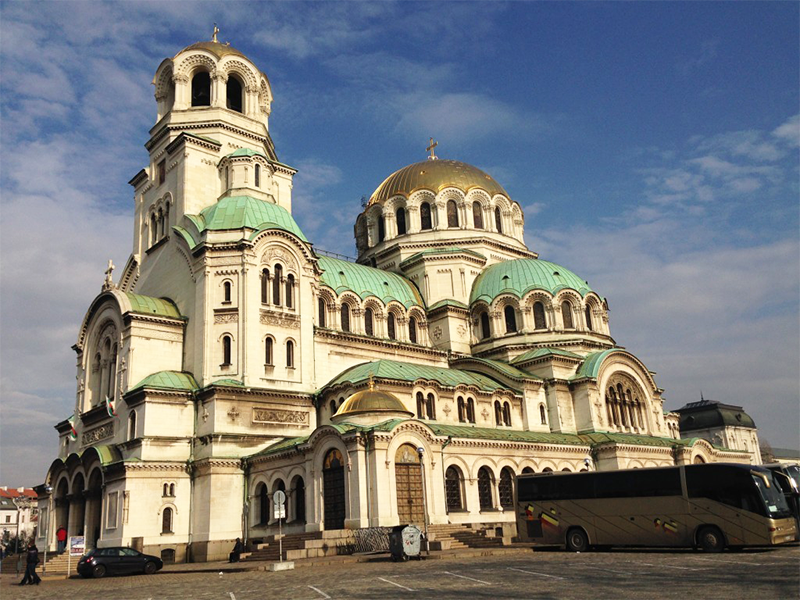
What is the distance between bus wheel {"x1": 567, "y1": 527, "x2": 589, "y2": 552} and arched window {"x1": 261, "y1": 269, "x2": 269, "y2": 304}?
786 inches

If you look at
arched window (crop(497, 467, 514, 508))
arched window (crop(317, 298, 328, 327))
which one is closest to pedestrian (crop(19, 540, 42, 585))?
arched window (crop(317, 298, 328, 327))

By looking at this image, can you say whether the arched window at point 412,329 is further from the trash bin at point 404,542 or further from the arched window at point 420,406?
the trash bin at point 404,542

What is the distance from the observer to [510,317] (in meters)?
51.2

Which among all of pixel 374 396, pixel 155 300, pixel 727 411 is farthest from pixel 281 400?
pixel 727 411

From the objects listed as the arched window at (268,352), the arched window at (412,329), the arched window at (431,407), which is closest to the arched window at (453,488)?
the arched window at (431,407)

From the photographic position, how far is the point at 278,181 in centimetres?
4772

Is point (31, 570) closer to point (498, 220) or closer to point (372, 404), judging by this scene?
point (372, 404)

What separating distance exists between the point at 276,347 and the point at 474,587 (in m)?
25.3

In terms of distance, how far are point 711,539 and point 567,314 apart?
28337 millimetres

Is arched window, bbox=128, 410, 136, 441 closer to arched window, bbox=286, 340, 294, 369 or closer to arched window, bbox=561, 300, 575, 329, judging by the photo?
arched window, bbox=286, 340, 294, 369

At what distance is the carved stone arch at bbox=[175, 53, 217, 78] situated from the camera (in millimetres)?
46406

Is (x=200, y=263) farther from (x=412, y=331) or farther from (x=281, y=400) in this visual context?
(x=412, y=331)

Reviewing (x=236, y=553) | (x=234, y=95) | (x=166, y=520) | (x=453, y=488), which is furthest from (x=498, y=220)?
(x=236, y=553)

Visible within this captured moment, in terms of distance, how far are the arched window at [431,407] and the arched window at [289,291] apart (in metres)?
9.06
